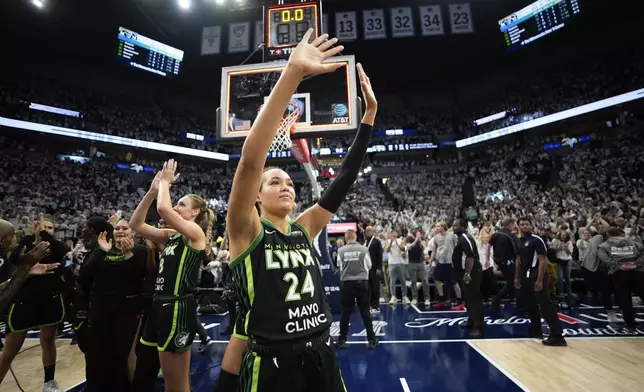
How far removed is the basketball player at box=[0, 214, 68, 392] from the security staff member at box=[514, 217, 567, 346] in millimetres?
7159

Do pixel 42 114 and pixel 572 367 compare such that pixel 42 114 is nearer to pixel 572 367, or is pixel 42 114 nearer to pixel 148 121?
pixel 148 121

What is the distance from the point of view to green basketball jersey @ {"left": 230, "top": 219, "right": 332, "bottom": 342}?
144 centimetres

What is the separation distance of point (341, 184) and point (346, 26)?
15.6 meters

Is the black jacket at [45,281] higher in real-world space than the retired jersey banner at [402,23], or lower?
lower

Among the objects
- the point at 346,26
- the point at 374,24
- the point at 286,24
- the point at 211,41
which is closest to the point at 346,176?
the point at 286,24

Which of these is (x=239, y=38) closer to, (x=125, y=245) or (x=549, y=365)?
(x=125, y=245)

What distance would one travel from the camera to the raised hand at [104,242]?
3650 millimetres

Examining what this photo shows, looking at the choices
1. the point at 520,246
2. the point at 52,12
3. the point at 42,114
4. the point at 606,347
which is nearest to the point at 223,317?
the point at 520,246

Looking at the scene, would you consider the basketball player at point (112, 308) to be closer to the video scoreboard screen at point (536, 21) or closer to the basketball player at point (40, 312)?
the basketball player at point (40, 312)

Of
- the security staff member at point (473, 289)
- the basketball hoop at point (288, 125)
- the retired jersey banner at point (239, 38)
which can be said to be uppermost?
the retired jersey banner at point (239, 38)

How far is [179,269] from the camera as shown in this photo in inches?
118

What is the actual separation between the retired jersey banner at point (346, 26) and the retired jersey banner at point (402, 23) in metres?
1.91

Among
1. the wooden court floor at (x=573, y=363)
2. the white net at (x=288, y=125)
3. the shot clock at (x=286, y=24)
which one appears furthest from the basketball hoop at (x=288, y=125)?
the wooden court floor at (x=573, y=363)

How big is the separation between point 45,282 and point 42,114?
26.0 meters
